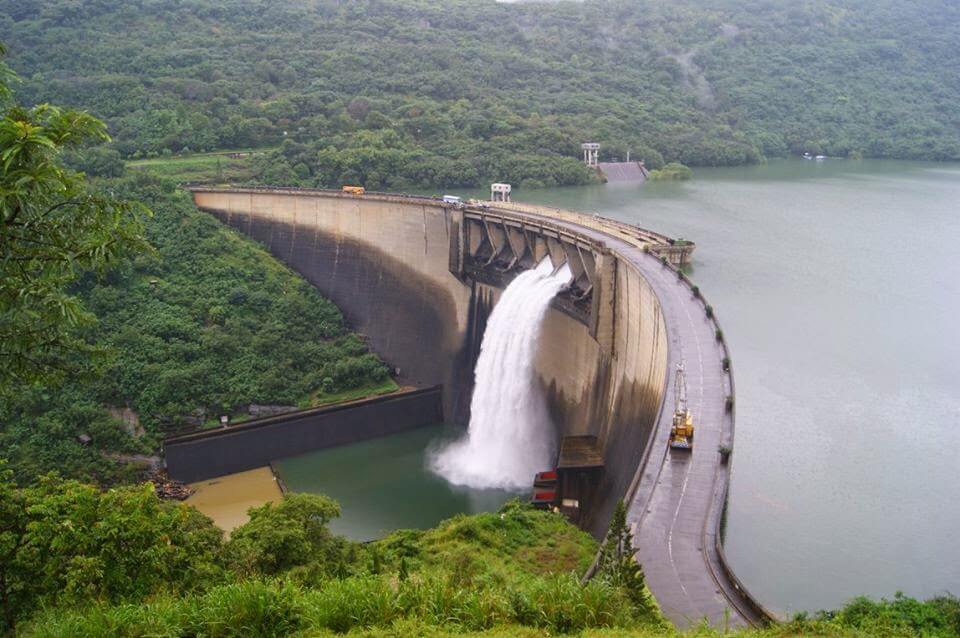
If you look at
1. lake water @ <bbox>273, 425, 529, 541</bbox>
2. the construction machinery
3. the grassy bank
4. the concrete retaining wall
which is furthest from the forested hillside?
the construction machinery

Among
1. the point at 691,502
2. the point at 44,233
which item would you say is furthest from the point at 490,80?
the point at 44,233

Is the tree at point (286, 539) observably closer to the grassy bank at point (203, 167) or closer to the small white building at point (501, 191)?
the small white building at point (501, 191)

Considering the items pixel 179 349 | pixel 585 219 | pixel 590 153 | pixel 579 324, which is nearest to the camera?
pixel 579 324

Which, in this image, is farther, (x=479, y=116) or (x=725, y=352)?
(x=479, y=116)

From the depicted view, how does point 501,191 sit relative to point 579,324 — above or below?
above

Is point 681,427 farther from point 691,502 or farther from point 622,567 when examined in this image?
point 622,567

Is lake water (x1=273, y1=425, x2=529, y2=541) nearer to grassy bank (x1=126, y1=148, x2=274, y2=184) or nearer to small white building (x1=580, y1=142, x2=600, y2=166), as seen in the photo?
grassy bank (x1=126, y1=148, x2=274, y2=184)

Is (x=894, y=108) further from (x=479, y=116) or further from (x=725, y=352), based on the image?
(x=725, y=352)

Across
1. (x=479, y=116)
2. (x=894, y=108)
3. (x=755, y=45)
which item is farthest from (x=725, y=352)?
(x=755, y=45)
